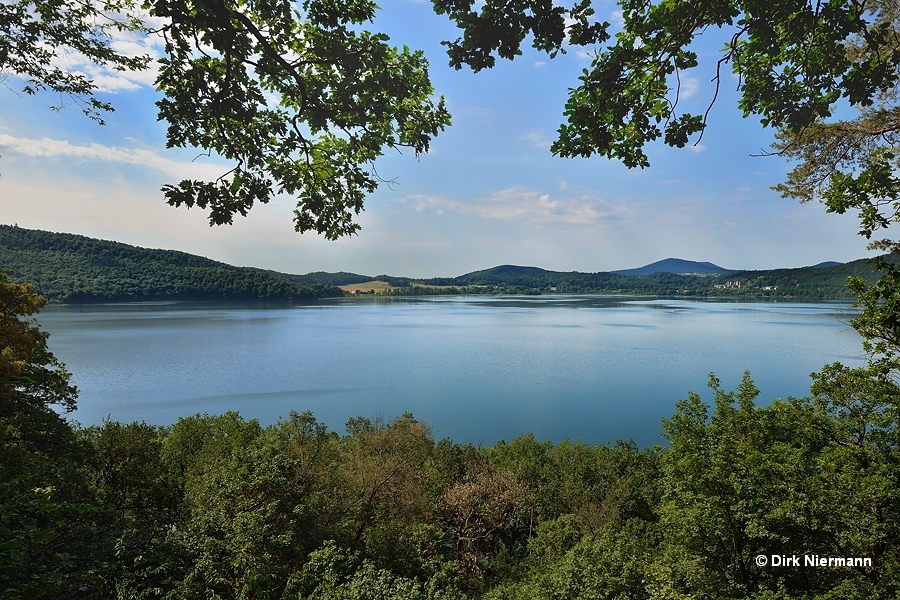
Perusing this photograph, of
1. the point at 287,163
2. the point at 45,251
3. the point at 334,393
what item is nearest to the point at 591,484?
the point at 287,163

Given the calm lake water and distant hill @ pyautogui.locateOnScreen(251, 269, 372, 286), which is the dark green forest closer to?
the calm lake water

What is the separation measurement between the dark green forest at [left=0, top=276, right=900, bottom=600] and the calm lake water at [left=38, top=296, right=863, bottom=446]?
45.3 feet

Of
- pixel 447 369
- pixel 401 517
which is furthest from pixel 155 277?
pixel 401 517

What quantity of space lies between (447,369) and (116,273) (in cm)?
8782

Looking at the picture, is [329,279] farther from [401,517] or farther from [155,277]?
[401,517]

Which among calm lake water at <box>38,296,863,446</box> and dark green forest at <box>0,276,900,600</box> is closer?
dark green forest at <box>0,276,900,600</box>

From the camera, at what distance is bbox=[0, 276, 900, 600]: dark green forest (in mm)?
6184

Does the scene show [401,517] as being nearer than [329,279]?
Yes

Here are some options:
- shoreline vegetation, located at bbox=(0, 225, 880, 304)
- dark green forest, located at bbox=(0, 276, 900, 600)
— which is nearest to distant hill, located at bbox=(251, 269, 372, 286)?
shoreline vegetation, located at bbox=(0, 225, 880, 304)

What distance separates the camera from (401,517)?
14.0 meters

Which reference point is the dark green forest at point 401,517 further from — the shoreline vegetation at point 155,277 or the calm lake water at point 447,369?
the shoreline vegetation at point 155,277

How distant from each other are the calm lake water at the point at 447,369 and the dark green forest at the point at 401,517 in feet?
45.3

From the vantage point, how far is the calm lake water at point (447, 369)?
32.1m

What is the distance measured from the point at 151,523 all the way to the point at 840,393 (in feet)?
52.0
